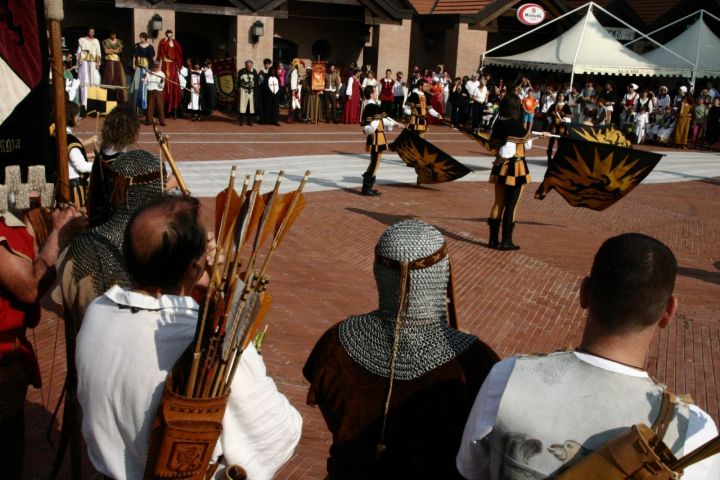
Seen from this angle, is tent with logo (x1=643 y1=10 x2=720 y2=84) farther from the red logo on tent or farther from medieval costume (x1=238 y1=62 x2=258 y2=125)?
medieval costume (x1=238 y1=62 x2=258 y2=125)

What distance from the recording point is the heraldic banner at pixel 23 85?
352cm

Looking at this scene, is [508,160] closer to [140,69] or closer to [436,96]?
[140,69]

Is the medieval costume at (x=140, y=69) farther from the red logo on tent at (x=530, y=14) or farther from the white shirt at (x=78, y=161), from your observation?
the red logo on tent at (x=530, y=14)

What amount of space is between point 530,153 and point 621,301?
19454 mm

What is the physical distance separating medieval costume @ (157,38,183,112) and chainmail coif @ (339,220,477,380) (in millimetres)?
19477

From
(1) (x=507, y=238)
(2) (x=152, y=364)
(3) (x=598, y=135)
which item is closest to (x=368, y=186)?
(1) (x=507, y=238)

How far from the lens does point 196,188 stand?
12539 millimetres

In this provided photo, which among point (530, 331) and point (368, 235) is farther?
point (368, 235)

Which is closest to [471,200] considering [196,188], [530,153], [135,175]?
[196,188]

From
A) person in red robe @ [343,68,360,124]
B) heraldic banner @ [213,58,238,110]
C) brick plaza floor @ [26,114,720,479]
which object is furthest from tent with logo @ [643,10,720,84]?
heraldic banner @ [213,58,238,110]

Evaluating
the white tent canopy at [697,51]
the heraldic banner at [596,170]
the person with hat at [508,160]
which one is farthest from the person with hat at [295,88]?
the heraldic banner at [596,170]

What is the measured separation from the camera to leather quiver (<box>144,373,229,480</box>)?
2.09 m

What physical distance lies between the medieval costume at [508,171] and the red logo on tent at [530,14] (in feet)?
69.4

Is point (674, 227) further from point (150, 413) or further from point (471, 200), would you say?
point (150, 413)
